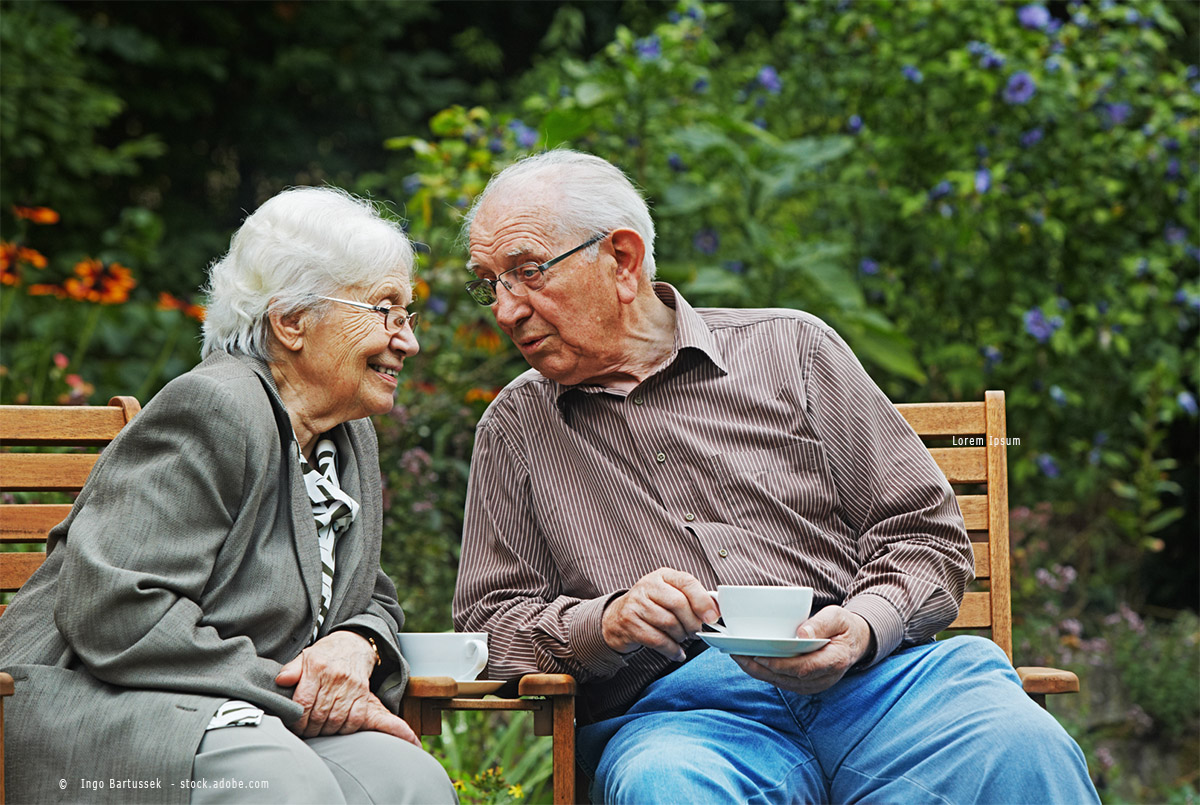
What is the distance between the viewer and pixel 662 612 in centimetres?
207

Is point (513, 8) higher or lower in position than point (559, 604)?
higher

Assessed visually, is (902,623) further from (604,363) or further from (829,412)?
(604,363)

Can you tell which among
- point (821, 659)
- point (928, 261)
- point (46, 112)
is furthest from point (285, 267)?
point (46, 112)

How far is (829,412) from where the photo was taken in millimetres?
2475

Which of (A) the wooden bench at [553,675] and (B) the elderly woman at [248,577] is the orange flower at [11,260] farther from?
(B) the elderly woman at [248,577]

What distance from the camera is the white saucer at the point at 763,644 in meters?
1.89

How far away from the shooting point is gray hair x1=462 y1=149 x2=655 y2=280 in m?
2.51

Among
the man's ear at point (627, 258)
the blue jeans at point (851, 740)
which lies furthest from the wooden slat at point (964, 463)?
the man's ear at point (627, 258)

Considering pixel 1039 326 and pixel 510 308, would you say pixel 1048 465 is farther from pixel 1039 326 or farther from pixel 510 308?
pixel 510 308

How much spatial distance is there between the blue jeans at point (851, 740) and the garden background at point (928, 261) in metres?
1.58

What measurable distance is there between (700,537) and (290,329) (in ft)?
2.95

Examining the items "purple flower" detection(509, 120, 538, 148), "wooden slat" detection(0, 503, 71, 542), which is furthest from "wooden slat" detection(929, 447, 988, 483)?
"purple flower" detection(509, 120, 538, 148)

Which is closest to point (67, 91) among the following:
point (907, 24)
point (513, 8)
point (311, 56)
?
point (311, 56)

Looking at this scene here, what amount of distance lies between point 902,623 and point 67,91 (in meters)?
4.94
